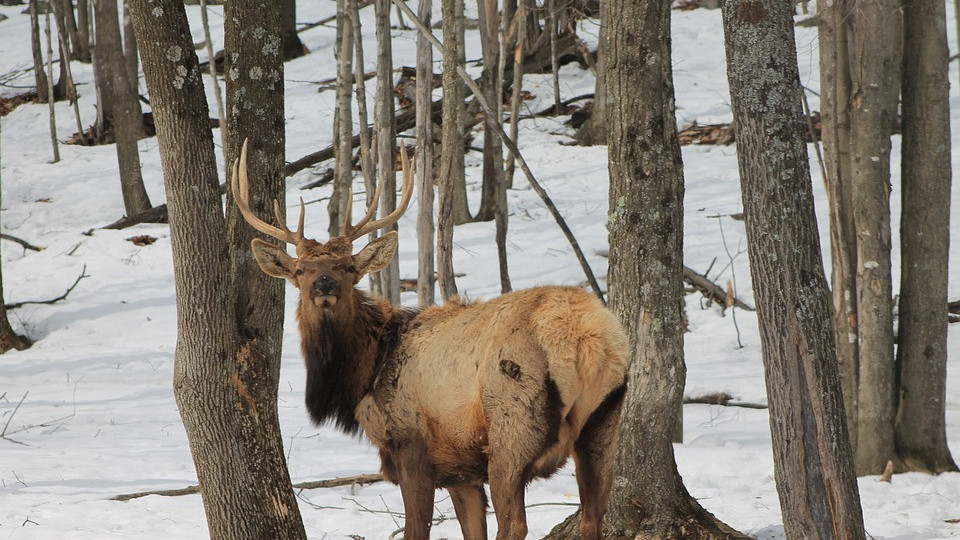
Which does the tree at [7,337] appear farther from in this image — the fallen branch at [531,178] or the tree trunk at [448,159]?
the fallen branch at [531,178]

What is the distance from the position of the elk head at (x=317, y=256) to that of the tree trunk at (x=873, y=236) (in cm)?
391

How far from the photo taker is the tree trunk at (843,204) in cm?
790

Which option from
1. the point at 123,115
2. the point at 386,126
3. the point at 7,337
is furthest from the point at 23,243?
the point at 386,126

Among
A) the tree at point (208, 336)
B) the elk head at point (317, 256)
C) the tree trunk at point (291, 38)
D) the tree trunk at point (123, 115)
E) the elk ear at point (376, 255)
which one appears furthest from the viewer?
the tree trunk at point (291, 38)

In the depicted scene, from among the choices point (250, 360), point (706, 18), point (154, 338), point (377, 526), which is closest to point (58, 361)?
point (154, 338)

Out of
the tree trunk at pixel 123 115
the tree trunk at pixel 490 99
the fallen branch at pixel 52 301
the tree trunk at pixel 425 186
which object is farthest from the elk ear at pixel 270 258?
the tree trunk at pixel 123 115

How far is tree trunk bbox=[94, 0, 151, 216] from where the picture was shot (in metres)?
16.9

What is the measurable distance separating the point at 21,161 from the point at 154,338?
9.09 m

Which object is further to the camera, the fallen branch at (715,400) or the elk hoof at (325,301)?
the fallen branch at (715,400)

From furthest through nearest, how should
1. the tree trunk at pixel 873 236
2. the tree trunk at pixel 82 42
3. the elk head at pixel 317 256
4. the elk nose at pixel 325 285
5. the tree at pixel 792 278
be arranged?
the tree trunk at pixel 82 42
the tree trunk at pixel 873 236
the elk nose at pixel 325 285
the elk head at pixel 317 256
the tree at pixel 792 278

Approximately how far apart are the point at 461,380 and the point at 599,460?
87cm

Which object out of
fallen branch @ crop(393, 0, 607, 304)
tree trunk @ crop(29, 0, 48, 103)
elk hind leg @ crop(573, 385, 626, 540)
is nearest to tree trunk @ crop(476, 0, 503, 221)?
fallen branch @ crop(393, 0, 607, 304)

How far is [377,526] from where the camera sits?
21.9 ft

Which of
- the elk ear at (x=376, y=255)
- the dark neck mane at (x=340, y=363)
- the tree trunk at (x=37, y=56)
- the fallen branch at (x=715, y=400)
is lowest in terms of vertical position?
the fallen branch at (x=715, y=400)
